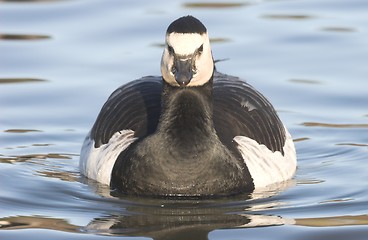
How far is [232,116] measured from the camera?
12766mm

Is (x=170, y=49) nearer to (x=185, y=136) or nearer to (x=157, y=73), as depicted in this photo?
(x=185, y=136)

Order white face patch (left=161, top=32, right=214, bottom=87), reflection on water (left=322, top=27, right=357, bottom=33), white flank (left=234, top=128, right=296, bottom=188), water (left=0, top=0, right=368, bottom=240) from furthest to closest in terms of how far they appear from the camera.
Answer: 1. reflection on water (left=322, top=27, right=357, bottom=33)
2. white flank (left=234, top=128, right=296, bottom=188)
3. white face patch (left=161, top=32, right=214, bottom=87)
4. water (left=0, top=0, right=368, bottom=240)

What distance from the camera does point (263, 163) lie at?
41.1ft

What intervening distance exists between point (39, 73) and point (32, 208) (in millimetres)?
5705

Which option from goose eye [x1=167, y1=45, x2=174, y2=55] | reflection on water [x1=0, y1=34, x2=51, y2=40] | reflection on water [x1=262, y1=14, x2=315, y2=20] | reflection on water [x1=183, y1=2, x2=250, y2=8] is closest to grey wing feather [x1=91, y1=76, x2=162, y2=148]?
goose eye [x1=167, y1=45, x2=174, y2=55]

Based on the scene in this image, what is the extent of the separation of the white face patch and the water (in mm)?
1128

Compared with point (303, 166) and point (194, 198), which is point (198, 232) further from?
point (303, 166)

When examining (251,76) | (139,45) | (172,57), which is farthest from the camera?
(139,45)

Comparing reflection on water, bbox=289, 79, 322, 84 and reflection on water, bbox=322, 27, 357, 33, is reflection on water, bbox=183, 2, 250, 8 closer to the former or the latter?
reflection on water, bbox=322, 27, 357, 33

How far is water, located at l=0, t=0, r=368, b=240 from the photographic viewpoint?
37.0ft

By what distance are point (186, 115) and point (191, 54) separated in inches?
24.6

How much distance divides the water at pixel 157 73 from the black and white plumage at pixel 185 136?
18 centimetres

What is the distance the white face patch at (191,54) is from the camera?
11.5 metres

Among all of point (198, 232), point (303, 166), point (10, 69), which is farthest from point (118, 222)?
point (10, 69)
